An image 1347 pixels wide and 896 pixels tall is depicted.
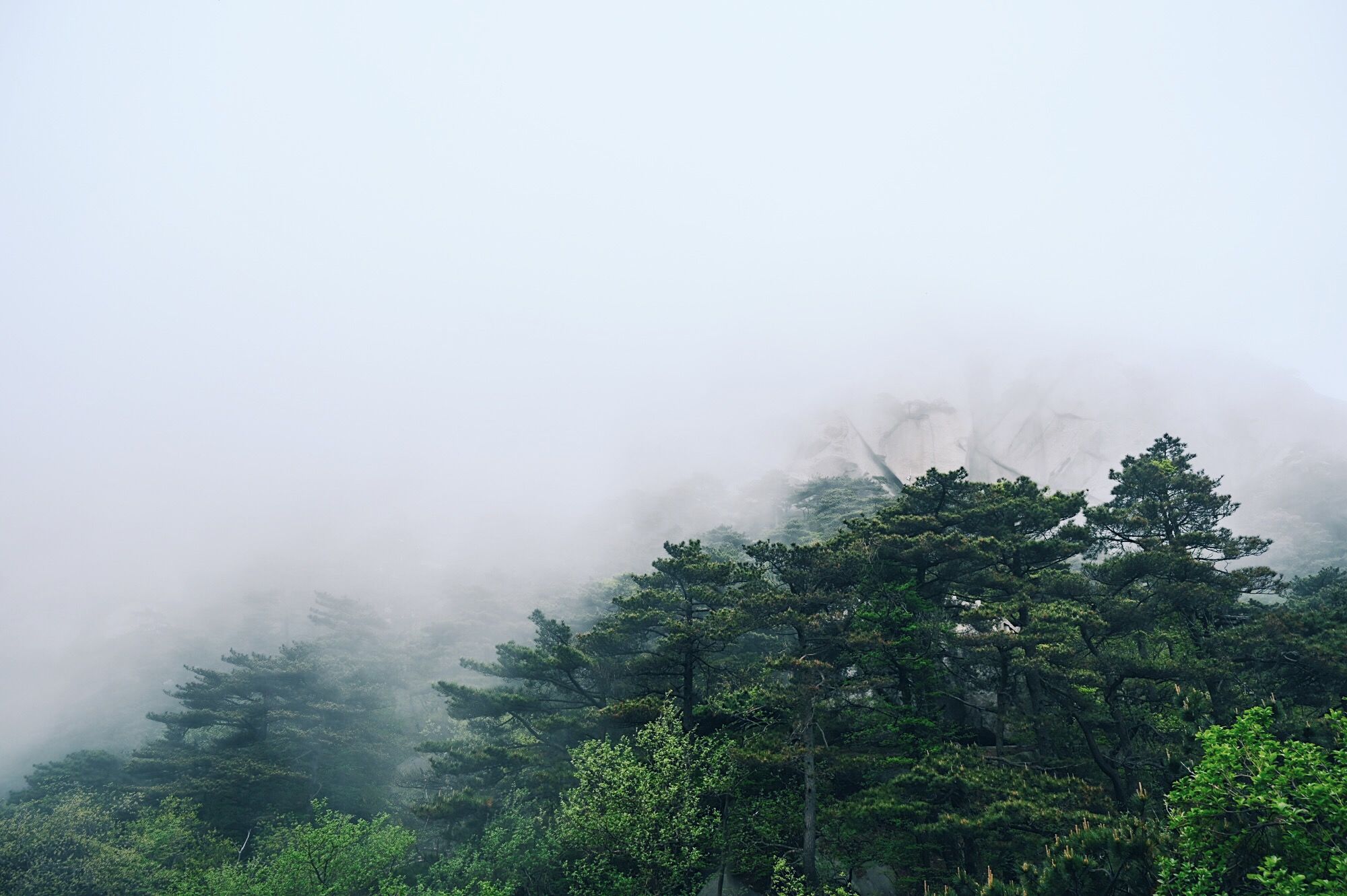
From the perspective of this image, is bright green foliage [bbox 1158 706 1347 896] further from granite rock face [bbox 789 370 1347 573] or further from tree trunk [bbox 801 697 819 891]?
granite rock face [bbox 789 370 1347 573]

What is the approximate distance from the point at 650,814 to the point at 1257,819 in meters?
17.2

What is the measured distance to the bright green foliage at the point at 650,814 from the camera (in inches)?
806

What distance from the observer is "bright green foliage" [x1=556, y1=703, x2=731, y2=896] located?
20484 millimetres

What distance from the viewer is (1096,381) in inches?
4658

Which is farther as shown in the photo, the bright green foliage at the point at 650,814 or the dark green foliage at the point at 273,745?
the dark green foliage at the point at 273,745

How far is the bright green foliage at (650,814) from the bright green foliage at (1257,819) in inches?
567

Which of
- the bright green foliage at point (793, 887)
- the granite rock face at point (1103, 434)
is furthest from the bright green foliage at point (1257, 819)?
the granite rock face at point (1103, 434)

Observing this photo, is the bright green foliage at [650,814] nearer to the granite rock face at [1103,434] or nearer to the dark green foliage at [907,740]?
the dark green foliage at [907,740]

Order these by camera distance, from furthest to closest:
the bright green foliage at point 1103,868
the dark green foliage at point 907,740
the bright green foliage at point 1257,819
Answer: the dark green foliage at point 907,740
the bright green foliage at point 1103,868
the bright green foliage at point 1257,819

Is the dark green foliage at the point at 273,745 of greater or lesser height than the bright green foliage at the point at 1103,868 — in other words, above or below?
below

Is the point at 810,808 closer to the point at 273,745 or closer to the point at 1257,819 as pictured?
the point at 1257,819

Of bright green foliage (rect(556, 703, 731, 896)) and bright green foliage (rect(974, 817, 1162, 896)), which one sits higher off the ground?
bright green foliage (rect(974, 817, 1162, 896))

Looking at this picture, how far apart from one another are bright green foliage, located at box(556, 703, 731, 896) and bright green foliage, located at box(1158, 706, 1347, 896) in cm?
1441

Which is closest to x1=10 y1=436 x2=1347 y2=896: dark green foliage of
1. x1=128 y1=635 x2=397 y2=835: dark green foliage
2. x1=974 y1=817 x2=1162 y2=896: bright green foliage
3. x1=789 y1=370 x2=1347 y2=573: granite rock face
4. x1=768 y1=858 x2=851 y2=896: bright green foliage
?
x1=974 y1=817 x2=1162 y2=896: bright green foliage
